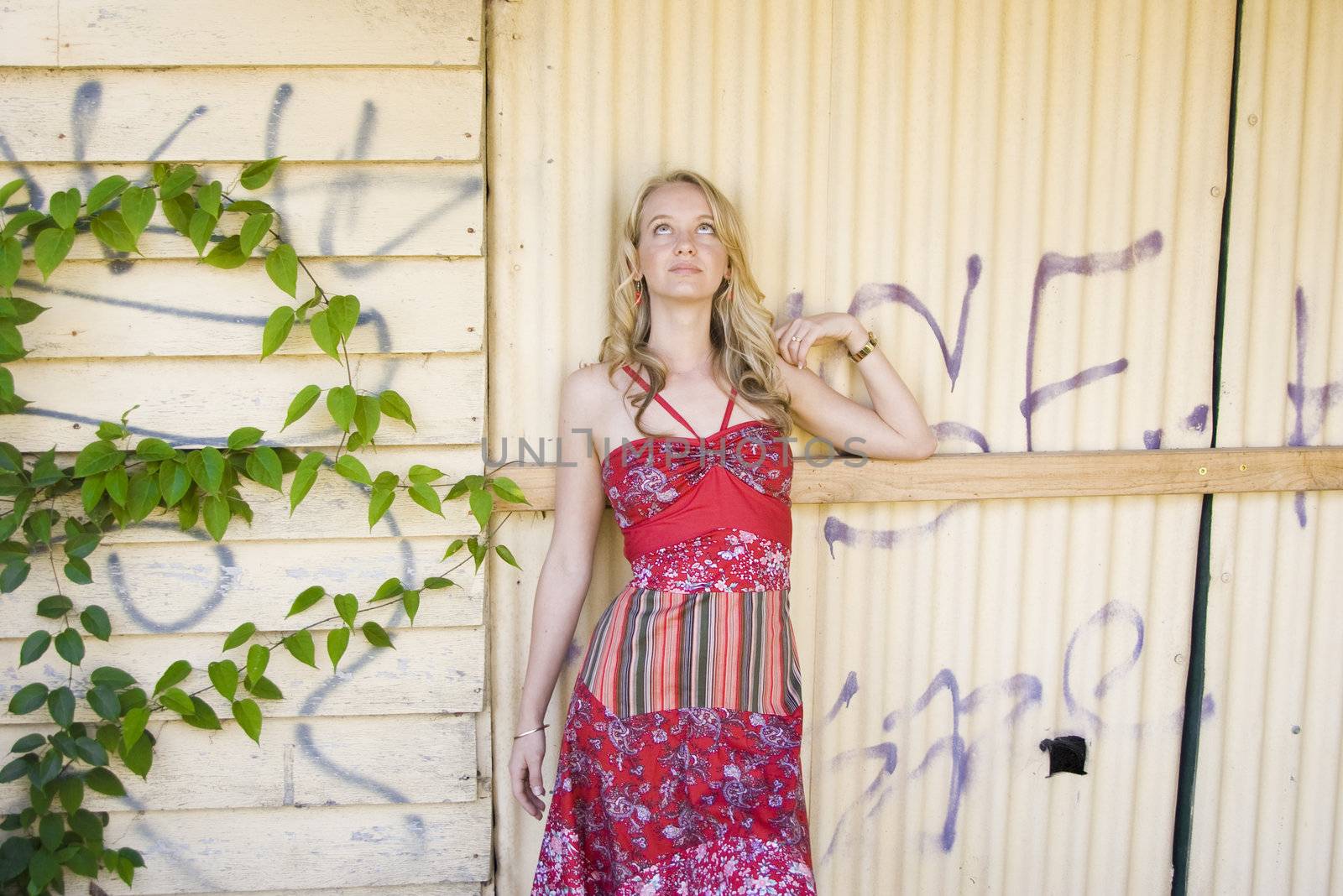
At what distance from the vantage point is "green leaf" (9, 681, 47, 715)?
241 centimetres

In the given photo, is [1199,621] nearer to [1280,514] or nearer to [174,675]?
[1280,514]

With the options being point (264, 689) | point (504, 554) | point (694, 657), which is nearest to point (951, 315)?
point (694, 657)

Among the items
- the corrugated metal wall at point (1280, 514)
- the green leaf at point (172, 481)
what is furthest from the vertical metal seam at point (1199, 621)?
the green leaf at point (172, 481)

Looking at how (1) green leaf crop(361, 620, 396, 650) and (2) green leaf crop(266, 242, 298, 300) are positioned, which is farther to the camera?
(1) green leaf crop(361, 620, 396, 650)

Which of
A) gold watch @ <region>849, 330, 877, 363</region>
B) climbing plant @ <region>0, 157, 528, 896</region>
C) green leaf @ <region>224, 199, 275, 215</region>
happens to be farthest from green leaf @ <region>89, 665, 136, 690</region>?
gold watch @ <region>849, 330, 877, 363</region>

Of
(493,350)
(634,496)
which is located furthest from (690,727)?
(493,350)

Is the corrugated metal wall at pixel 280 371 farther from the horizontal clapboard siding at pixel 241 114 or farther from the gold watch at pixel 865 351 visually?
the gold watch at pixel 865 351

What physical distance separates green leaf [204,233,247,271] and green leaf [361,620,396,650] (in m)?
0.91

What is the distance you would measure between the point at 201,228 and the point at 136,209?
156 mm

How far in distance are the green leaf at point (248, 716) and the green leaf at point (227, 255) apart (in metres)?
1.04

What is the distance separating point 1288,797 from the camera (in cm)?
304

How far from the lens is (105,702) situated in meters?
2.42

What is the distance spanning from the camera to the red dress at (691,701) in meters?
2.24

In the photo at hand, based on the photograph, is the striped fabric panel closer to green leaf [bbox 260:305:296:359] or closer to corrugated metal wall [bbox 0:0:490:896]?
corrugated metal wall [bbox 0:0:490:896]
